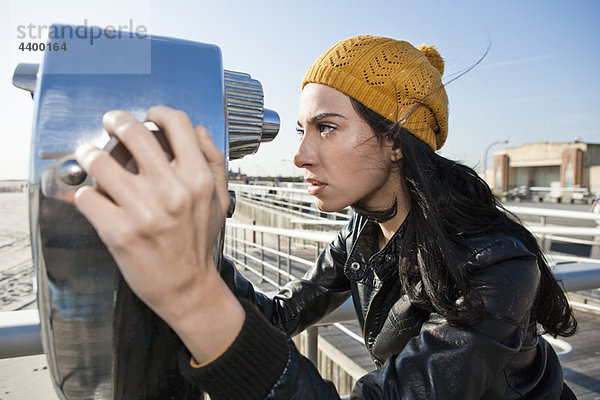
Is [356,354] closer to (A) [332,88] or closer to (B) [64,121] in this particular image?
(A) [332,88]

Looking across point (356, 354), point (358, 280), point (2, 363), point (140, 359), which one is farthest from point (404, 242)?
point (356, 354)

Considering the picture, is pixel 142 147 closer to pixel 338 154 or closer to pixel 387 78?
pixel 338 154

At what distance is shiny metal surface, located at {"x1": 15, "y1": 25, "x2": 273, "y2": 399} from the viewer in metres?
0.36

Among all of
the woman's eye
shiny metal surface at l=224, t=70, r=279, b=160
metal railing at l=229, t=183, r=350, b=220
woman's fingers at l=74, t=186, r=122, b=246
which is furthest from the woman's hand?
metal railing at l=229, t=183, r=350, b=220

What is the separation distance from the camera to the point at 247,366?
41cm

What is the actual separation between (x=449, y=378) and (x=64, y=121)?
536mm

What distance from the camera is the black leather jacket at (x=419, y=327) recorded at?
0.55 metres

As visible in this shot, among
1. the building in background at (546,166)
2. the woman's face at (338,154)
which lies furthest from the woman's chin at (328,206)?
the building in background at (546,166)

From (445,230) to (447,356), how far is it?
30 cm

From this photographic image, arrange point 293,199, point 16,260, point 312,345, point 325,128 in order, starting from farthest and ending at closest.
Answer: point 16,260 < point 293,199 < point 312,345 < point 325,128

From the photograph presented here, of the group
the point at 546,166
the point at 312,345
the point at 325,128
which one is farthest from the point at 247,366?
the point at 546,166

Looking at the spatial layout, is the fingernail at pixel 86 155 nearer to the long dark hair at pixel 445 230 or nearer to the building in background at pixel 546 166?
the long dark hair at pixel 445 230

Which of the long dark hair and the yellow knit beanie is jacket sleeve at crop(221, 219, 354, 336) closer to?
the long dark hair

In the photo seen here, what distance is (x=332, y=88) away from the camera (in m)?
0.94
